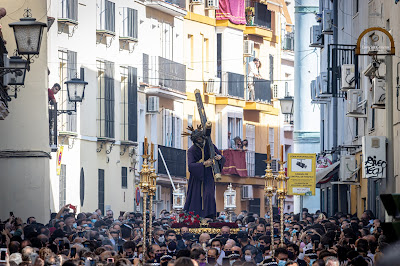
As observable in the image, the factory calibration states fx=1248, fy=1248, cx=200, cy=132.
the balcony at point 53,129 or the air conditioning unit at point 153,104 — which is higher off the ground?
the air conditioning unit at point 153,104

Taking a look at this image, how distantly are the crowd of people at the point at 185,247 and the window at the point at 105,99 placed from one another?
1539 cm

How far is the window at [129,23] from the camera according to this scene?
46.2m

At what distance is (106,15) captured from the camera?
145 feet

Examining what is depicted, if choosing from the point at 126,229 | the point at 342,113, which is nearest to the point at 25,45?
the point at 126,229

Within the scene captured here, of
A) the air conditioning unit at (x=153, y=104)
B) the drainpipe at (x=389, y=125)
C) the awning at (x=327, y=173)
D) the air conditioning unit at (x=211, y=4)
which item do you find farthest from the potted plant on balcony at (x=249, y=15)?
the drainpipe at (x=389, y=125)

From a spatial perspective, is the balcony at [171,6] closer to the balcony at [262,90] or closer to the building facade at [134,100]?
the building facade at [134,100]

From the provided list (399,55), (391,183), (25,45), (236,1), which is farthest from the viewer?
(236,1)

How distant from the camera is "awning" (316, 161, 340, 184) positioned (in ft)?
127

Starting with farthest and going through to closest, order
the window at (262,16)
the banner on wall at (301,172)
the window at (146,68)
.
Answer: the window at (262,16) < the window at (146,68) < the banner on wall at (301,172)

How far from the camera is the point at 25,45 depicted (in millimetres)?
21125

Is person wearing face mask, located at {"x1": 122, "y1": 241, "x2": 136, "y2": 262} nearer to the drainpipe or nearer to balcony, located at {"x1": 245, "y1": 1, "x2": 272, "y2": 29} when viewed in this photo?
the drainpipe

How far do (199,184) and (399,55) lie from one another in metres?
5.10

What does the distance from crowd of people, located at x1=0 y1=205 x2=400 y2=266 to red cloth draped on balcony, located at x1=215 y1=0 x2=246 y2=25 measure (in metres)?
31.0

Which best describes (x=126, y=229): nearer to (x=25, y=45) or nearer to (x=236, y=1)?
(x=25, y=45)
